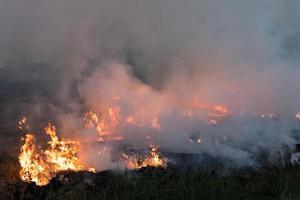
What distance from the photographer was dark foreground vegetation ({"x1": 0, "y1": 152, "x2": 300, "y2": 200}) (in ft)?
22.8

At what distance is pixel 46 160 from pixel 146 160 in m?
1.84

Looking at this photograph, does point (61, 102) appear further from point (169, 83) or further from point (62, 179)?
point (62, 179)

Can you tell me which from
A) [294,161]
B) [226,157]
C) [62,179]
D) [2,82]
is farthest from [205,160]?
[2,82]

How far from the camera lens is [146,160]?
30.2ft

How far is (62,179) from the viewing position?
7863 millimetres

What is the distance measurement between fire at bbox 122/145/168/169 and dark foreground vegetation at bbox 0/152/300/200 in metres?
0.45

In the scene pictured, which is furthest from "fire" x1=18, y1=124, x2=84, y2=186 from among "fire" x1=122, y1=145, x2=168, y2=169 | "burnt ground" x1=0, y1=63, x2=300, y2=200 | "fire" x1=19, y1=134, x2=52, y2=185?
"fire" x1=122, y1=145, x2=168, y2=169

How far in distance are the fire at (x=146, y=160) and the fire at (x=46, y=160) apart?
904 mm

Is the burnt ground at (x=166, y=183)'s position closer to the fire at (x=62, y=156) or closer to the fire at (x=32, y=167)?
the fire at (x=32, y=167)

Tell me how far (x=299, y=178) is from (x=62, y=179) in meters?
4.08

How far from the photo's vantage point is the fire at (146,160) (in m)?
8.88

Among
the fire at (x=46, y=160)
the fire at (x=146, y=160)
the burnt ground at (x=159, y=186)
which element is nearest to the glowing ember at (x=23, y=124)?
the fire at (x=46, y=160)

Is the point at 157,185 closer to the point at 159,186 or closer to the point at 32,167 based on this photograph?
the point at 159,186

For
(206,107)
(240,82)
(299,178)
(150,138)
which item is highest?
(240,82)
